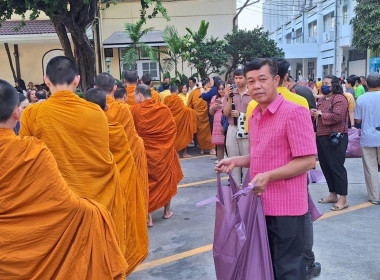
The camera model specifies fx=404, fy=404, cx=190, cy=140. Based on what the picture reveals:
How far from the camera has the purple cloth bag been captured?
226 centimetres

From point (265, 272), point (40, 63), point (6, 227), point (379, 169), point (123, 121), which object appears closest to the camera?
point (6, 227)

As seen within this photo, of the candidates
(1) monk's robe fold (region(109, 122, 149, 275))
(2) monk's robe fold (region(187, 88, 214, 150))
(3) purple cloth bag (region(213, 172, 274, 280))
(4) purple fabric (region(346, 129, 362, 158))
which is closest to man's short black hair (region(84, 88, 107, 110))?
(1) monk's robe fold (region(109, 122, 149, 275))

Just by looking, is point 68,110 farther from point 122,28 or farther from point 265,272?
point 122,28

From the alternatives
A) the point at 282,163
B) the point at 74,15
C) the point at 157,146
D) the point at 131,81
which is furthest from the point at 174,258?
the point at 74,15

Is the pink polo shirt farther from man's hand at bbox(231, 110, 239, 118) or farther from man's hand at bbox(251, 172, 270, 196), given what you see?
man's hand at bbox(231, 110, 239, 118)

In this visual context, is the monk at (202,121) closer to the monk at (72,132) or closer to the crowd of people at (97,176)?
the crowd of people at (97,176)

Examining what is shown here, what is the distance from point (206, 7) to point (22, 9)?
11068mm

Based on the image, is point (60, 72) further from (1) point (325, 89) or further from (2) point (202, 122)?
(2) point (202, 122)

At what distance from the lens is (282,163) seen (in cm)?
233

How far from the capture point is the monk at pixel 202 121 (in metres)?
9.64

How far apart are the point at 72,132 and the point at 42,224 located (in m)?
0.91

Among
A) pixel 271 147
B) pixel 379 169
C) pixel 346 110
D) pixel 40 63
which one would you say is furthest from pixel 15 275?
pixel 40 63

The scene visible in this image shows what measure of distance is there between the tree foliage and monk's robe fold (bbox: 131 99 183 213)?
17.3 metres

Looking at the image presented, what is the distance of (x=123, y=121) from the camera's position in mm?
3930
